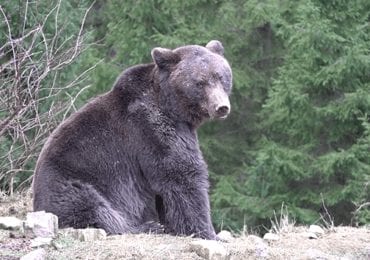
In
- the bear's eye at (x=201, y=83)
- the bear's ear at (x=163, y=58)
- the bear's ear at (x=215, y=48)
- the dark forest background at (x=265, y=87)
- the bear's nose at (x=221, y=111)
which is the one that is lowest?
the dark forest background at (x=265, y=87)

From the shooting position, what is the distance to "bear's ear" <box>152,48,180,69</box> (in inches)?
296

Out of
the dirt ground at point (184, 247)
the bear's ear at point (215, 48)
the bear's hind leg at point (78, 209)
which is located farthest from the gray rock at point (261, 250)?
the bear's ear at point (215, 48)

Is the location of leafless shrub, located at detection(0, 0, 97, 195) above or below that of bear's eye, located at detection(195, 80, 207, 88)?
below

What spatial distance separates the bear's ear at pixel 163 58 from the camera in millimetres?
7508

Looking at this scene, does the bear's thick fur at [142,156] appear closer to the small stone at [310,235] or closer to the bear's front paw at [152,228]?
the bear's front paw at [152,228]

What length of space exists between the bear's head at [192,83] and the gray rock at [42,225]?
1.64 m

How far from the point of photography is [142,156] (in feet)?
23.9

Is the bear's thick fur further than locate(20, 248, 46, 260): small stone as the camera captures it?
Yes

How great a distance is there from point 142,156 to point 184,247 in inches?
51.1

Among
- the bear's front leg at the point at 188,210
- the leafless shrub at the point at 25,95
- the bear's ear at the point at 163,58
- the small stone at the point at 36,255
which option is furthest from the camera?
the leafless shrub at the point at 25,95

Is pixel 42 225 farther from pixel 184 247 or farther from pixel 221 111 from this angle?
pixel 221 111

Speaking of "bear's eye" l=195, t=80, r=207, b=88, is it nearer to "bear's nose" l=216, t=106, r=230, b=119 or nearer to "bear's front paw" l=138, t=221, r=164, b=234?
"bear's nose" l=216, t=106, r=230, b=119

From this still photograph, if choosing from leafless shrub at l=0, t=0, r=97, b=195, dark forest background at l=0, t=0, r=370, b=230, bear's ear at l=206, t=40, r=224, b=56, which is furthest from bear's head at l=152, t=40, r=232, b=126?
dark forest background at l=0, t=0, r=370, b=230

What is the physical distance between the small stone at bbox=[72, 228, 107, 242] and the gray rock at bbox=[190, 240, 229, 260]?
0.83 m
